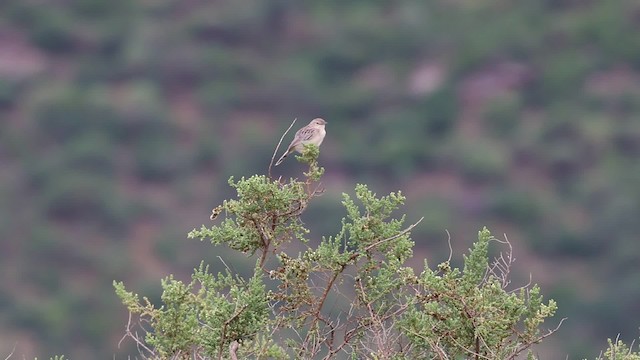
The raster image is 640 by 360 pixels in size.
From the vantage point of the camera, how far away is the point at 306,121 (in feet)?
162

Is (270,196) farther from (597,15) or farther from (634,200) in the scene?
(597,15)

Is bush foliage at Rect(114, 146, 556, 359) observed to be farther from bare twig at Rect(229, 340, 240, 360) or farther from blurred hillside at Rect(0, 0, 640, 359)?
blurred hillside at Rect(0, 0, 640, 359)

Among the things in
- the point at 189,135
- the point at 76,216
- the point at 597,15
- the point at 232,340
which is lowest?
the point at 232,340

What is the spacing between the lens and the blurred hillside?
141ft

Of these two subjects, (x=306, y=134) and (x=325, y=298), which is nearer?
(x=325, y=298)

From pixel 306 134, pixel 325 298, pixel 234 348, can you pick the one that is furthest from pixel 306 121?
pixel 234 348

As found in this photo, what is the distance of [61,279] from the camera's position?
43.7 meters

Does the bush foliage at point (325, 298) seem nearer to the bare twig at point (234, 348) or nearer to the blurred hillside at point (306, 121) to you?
the bare twig at point (234, 348)

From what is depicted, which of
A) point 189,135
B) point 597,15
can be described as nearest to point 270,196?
point 189,135

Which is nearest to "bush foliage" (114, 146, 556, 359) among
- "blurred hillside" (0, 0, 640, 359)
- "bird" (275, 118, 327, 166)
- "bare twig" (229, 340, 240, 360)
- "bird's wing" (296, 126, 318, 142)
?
"bare twig" (229, 340, 240, 360)

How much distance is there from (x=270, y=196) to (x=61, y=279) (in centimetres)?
3705

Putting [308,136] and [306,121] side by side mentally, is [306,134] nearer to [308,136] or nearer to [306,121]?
[308,136]

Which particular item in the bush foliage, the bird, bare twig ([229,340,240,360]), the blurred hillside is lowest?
bare twig ([229,340,240,360])

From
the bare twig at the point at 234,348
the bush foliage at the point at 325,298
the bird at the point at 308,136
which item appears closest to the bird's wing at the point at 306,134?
the bird at the point at 308,136
